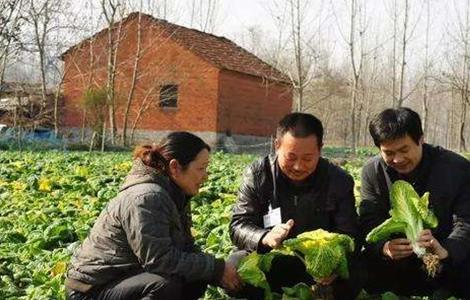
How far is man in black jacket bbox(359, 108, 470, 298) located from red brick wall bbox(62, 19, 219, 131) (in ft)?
85.1

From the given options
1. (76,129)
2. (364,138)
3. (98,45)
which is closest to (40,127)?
(76,129)

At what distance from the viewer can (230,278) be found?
3.74m

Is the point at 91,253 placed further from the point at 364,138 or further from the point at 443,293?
the point at 364,138

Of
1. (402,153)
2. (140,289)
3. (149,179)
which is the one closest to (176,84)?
(402,153)

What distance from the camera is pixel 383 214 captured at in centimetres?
431

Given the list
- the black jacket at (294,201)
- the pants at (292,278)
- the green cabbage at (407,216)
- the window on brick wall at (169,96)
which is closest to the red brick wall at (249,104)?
the window on brick wall at (169,96)

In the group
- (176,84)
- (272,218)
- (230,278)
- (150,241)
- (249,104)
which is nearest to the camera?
(150,241)

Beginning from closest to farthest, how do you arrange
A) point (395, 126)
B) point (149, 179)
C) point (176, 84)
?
point (149, 179) < point (395, 126) < point (176, 84)

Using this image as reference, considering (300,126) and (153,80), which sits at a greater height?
(153,80)

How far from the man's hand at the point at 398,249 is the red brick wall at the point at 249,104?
26346 millimetres

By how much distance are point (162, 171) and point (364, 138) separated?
60724 millimetres

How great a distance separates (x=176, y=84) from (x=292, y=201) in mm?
27987

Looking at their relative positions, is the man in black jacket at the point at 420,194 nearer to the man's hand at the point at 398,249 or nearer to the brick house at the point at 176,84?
the man's hand at the point at 398,249

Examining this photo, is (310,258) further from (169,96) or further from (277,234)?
(169,96)
